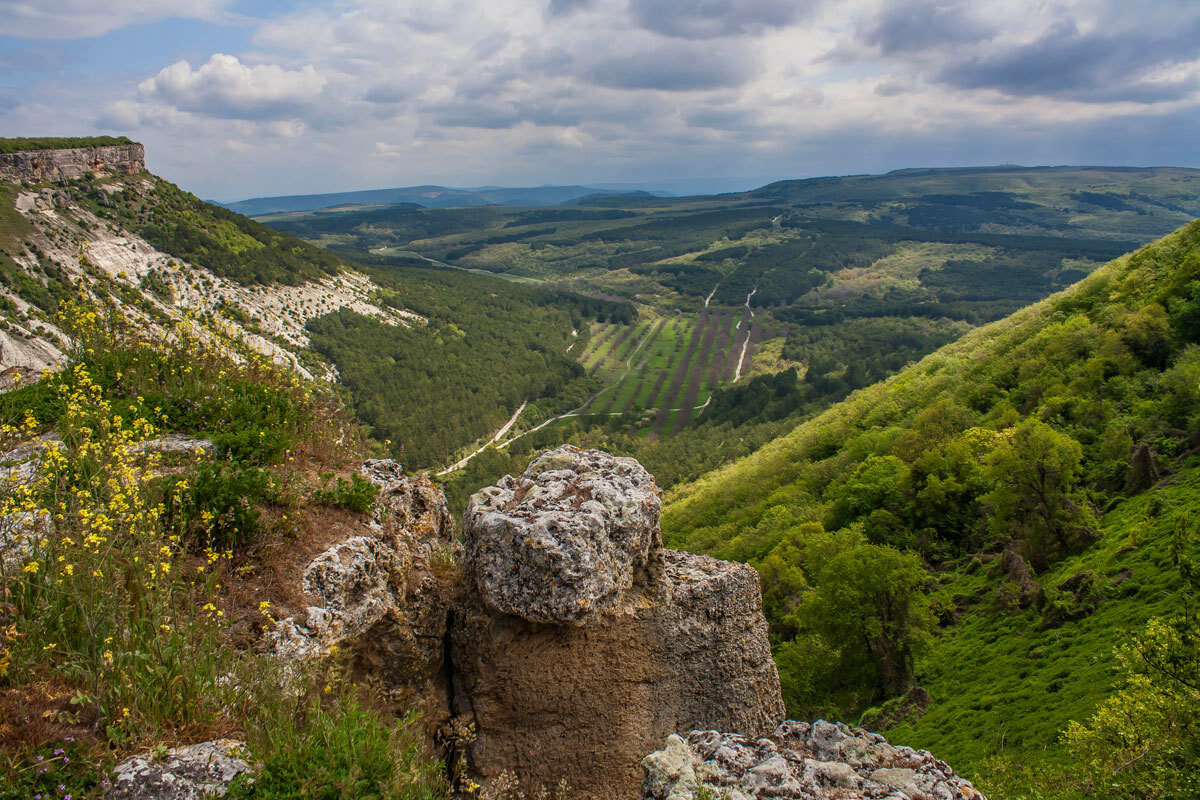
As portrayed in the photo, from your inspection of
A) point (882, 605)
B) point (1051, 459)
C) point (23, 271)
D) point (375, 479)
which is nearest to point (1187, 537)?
point (1051, 459)

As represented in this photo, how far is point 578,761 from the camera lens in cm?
1193

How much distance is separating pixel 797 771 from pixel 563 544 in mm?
5140

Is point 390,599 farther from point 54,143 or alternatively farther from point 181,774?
point 54,143

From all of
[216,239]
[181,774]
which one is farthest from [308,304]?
[181,774]

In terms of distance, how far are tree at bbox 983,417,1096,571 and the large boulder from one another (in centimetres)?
2823

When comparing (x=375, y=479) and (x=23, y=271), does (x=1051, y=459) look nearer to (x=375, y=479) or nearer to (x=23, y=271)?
(x=375, y=479)

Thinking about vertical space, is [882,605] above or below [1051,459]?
below

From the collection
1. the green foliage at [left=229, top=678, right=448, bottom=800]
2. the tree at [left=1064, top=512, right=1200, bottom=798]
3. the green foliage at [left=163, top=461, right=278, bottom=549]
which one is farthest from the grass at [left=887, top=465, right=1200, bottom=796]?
the green foliage at [left=163, top=461, right=278, bottom=549]

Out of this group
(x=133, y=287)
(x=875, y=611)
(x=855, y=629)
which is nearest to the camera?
(x=875, y=611)

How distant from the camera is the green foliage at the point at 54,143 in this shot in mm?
100500

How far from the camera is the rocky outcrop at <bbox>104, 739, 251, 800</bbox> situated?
6500 mm

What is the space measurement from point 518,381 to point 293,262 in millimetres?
54584

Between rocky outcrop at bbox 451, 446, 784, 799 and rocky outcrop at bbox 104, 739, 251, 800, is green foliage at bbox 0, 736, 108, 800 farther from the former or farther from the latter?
rocky outcrop at bbox 451, 446, 784, 799

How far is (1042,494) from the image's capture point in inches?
1324
